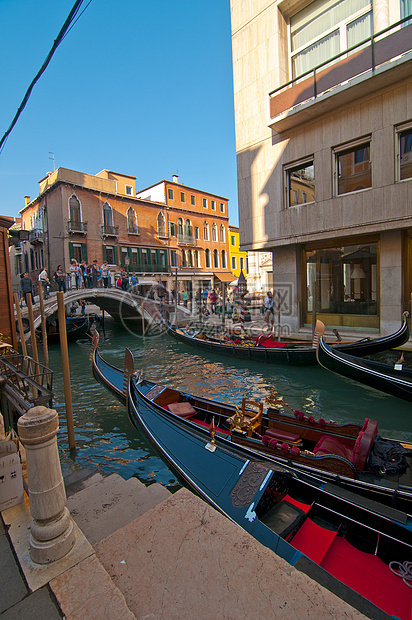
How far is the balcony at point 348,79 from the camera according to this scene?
6418 mm

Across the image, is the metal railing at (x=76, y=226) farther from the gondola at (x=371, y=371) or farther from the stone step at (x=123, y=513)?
the stone step at (x=123, y=513)

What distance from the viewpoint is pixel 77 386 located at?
7344 millimetres

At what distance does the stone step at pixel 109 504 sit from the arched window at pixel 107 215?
19.9 metres

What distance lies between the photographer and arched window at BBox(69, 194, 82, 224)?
60.6 ft

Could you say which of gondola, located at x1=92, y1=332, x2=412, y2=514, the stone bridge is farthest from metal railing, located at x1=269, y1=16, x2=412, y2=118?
the stone bridge

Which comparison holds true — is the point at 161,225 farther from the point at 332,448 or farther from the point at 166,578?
the point at 166,578

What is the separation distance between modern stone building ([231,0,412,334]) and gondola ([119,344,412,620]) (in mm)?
6440

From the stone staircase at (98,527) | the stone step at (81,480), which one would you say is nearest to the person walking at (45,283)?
the stone step at (81,480)

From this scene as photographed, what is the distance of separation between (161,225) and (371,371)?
2117 cm

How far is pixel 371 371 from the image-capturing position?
5133mm

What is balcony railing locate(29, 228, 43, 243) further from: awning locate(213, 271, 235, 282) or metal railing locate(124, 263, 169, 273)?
awning locate(213, 271, 235, 282)

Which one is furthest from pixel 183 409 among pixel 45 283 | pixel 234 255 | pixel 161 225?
pixel 234 255

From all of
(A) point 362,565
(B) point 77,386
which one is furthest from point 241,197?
(A) point 362,565

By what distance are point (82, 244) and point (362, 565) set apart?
64.9 feet
